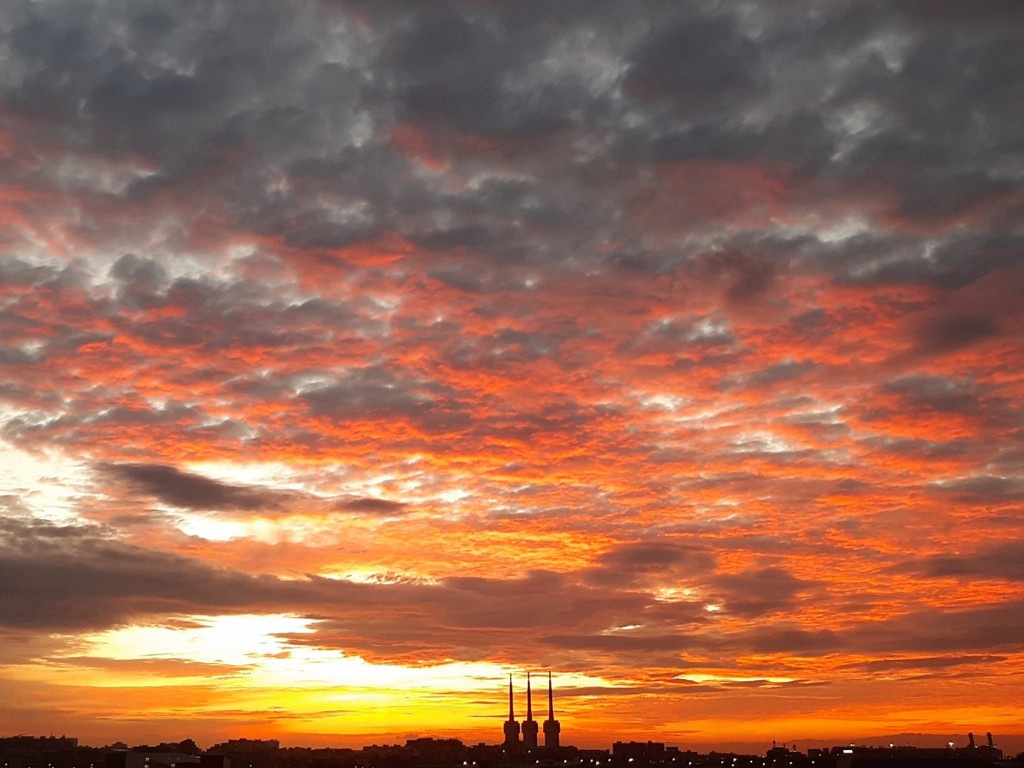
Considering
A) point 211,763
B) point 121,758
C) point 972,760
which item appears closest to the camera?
point 211,763

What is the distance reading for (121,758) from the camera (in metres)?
168

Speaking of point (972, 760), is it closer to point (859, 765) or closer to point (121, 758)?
point (859, 765)

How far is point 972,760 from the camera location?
194m

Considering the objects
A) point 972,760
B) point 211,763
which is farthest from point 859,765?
point 211,763

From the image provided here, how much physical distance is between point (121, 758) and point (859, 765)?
141 meters

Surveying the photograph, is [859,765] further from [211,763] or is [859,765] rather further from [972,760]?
[211,763]

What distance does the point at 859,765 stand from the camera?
655 feet

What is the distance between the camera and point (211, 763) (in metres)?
143

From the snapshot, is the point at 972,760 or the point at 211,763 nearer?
the point at 211,763

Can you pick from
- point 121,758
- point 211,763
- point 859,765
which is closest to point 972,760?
point 859,765

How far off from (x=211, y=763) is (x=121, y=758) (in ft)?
117

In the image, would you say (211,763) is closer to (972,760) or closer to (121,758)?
(121,758)

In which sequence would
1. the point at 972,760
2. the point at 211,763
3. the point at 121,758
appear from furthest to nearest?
the point at 972,760
the point at 121,758
the point at 211,763

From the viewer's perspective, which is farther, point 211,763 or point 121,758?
point 121,758
